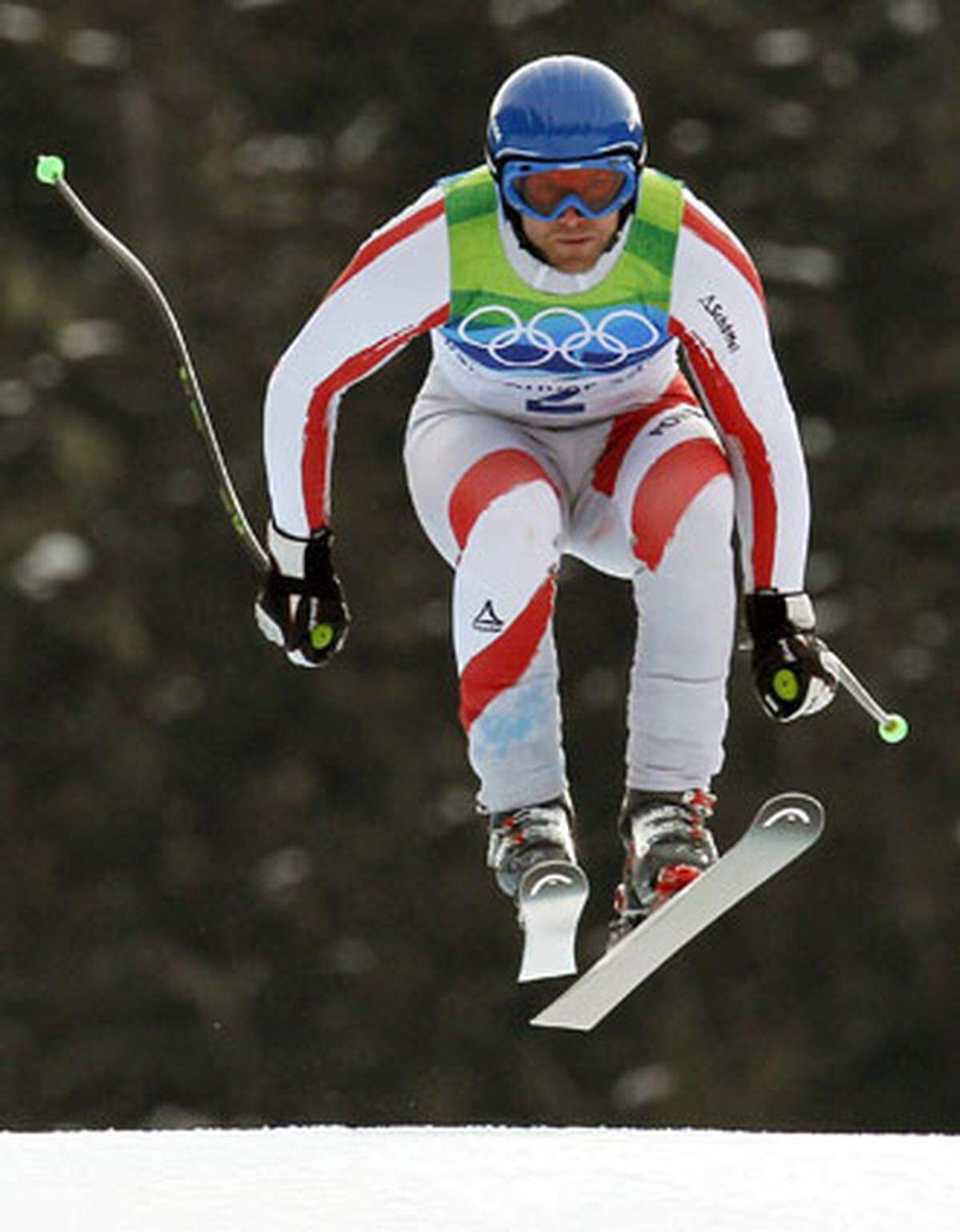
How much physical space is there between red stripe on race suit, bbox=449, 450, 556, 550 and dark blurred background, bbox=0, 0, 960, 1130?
8.39m

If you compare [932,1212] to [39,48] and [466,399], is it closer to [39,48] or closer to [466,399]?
[466,399]

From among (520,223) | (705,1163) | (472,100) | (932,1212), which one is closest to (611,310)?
(520,223)

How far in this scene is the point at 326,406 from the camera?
324 inches

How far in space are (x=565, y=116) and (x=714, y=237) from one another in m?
0.37

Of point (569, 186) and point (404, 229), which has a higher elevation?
point (569, 186)

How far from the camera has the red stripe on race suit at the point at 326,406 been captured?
26.7 feet

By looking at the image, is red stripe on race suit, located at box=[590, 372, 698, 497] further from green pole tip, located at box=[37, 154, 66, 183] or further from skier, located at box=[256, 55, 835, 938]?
green pole tip, located at box=[37, 154, 66, 183]

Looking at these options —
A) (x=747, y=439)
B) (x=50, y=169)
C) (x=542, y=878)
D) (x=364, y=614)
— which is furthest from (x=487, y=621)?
(x=364, y=614)

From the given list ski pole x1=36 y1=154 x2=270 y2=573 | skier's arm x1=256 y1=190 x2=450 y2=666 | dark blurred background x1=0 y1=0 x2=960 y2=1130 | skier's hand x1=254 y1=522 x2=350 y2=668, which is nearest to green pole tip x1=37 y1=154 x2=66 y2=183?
ski pole x1=36 y1=154 x2=270 y2=573

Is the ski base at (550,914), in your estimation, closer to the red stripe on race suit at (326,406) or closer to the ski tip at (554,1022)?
the ski tip at (554,1022)

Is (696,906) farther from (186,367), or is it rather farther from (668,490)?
(186,367)

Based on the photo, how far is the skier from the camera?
802 centimetres

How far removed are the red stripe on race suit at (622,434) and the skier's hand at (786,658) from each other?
1.08 feet

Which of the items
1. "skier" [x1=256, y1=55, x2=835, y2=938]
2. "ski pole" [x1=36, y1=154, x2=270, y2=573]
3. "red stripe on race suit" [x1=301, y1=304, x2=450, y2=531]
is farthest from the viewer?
"ski pole" [x1=36, y1=154, x2=270, y2=573]
